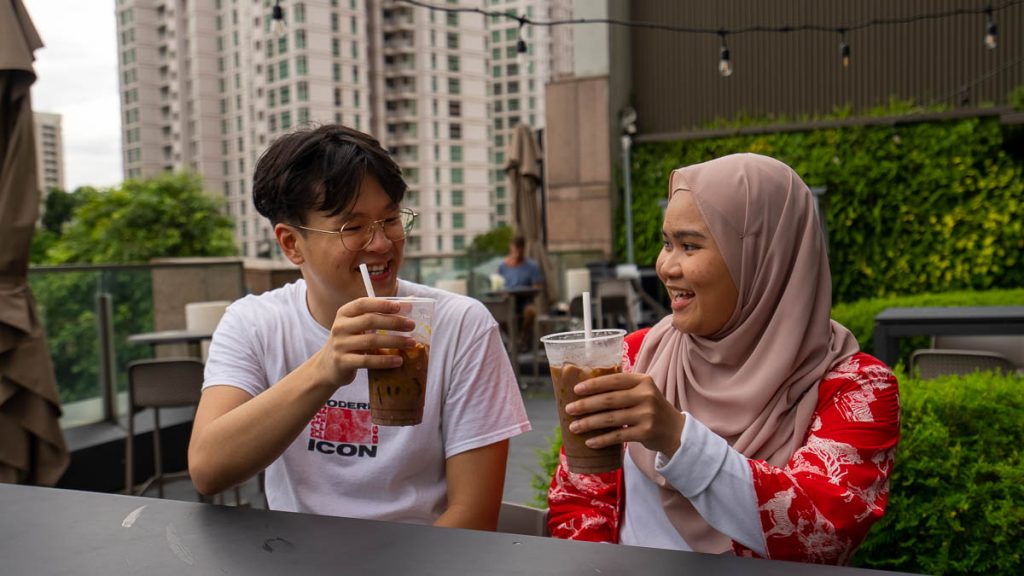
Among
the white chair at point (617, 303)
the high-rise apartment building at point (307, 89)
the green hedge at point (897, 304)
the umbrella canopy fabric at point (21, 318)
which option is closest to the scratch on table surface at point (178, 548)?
the umbrella canopy fabric at point (21, 318)

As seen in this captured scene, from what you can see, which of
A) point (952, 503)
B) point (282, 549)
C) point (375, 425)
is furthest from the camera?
point (952, 503)

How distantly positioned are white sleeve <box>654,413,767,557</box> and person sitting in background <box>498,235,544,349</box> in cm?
805

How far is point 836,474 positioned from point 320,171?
1157 mm

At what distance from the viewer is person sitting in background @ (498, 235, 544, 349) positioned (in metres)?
9.45

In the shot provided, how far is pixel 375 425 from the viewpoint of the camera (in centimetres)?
169

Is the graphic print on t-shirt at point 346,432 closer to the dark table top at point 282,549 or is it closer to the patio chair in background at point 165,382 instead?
the dark table top at point 282,549

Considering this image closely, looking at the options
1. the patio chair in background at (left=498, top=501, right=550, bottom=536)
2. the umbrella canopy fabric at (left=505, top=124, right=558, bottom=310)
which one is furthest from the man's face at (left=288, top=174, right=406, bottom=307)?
the umbrella canopy fabric at (left=505, top=124, right=558, bottom=310)

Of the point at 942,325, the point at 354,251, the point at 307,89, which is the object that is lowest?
the point at 942,325

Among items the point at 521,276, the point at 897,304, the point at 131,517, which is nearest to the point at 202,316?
the point at 521,276

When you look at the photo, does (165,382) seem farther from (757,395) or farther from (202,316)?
(757,395)

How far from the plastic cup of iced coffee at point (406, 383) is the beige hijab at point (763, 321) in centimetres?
45

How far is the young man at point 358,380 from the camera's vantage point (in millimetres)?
1732

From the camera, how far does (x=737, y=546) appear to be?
1459 millimetres

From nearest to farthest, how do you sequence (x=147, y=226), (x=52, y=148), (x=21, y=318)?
(x=21, y=318) < (x=147, y=226) < (x=52, y=148)
